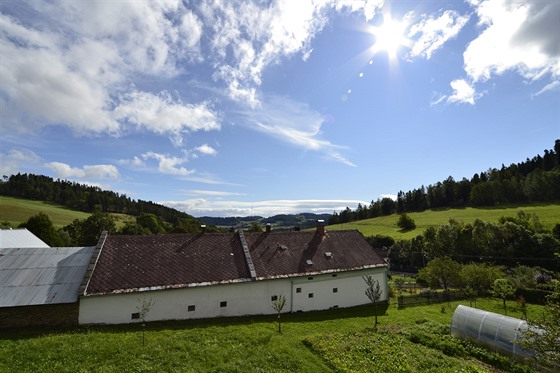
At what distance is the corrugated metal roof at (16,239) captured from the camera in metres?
27.8

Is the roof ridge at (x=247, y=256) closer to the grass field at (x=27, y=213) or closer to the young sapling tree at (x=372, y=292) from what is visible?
the young sapling tree at (x=372, y=292)

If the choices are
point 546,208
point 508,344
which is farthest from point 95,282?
point 546,208

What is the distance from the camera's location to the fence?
110 feet

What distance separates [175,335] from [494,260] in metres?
67.3

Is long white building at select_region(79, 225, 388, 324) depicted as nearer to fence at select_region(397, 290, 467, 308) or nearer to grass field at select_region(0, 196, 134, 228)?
fence at select_region(397, 290, 467, 308)

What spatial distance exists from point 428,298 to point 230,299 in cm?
2605

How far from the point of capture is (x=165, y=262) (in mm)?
24516

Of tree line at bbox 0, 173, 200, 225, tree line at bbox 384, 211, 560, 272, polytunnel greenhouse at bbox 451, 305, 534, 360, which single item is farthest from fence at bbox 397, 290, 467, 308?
tree line at bbox 0, 173, 200, 225

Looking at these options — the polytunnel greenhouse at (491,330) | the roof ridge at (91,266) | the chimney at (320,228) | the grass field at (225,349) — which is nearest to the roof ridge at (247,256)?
the grass field at (225,349)

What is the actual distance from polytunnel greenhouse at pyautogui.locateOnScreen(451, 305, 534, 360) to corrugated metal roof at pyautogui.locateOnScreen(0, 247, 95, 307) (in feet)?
89.4

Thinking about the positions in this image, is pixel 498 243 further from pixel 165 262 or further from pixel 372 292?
pixel 165 262

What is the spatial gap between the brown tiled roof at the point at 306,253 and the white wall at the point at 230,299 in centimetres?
97

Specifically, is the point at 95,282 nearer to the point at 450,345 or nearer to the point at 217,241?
the point at 217,241

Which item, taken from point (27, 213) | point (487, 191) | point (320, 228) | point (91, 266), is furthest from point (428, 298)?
point (27, 213)
